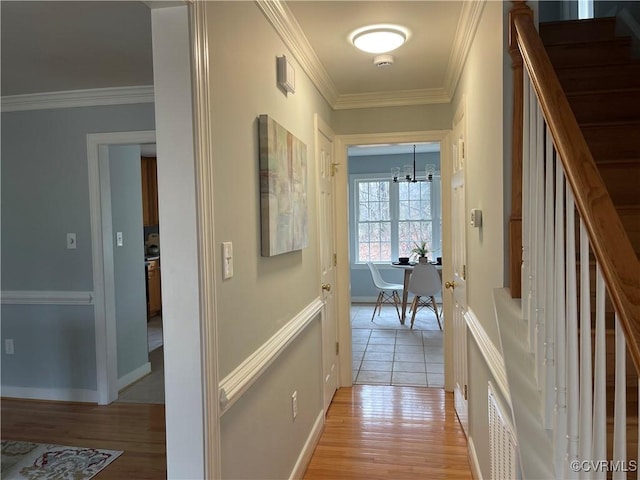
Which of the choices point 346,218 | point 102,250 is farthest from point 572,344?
point 102,250

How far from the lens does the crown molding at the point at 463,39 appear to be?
198 cm

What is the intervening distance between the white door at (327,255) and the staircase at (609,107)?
1.51 m

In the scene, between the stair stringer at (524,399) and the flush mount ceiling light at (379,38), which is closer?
the stair stringer at (524,399)

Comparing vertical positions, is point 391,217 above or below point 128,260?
above

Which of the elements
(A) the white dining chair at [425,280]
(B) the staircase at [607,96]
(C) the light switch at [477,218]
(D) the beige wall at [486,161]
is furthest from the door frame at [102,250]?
(A) the white dining chair at [425,280]

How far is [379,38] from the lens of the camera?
231 cm

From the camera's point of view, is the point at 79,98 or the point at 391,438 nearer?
the point at 391,438

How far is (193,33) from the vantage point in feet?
4.15

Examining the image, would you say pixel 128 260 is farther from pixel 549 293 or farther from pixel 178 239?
pixel 549 293

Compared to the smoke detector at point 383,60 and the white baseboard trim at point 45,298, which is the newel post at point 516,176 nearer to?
the smoke detector at point 383,60

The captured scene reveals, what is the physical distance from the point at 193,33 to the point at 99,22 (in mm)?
1181

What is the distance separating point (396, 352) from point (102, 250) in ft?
9.92

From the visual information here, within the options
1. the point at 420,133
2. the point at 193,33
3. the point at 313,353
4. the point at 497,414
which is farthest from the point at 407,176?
the point at 193,33

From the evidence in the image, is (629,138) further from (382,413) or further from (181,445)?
(382,413)
